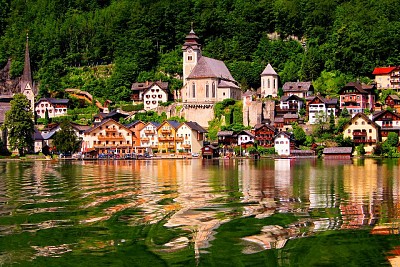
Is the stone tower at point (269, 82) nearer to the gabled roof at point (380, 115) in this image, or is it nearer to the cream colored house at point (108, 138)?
the gabled roof at point (380, 115)

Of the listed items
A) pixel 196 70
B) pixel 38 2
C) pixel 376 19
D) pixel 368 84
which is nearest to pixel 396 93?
pixel 368 84

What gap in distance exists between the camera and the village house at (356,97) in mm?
72438

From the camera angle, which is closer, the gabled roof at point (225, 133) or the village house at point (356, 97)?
the village house at point (356, 97)

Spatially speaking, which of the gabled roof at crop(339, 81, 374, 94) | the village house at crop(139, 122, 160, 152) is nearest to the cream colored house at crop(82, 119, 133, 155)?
the village house at crop(139, 122, 160, 152)

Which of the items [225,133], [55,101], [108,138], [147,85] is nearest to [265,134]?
[225,133]

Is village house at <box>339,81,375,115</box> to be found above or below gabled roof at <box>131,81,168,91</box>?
below

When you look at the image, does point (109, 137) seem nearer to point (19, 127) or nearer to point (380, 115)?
point (19, 127)

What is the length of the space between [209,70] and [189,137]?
12.2 meters

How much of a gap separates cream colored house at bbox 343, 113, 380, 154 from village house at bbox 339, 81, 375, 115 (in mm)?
4228

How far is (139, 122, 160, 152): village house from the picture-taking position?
253 feet

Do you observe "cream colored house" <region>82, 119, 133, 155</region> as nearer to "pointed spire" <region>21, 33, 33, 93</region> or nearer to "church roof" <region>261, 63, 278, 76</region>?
"church roof" <region>261, 63, 278, 76</region>

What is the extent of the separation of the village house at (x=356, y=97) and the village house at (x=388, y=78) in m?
2.67

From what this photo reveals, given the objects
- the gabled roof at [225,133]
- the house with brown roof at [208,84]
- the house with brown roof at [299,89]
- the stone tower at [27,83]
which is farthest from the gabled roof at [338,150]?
the stone tower at [27,83]

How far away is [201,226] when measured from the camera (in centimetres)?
1811
